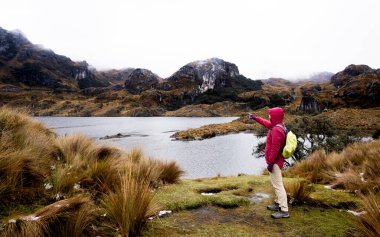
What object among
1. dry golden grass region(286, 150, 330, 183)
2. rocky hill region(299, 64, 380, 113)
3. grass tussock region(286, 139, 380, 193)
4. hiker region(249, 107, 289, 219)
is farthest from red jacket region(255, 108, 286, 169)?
rocky hill region(299, 64, 380, 113)

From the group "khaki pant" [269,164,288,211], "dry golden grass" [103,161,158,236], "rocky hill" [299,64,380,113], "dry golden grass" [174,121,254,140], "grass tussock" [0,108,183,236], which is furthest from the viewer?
"rocky hill" [299,64,380,113]

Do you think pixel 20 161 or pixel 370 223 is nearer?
pixel 370 223

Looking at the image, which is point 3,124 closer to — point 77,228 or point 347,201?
point 77,228

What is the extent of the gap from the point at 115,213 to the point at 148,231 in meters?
0.62

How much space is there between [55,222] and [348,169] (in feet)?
26.1

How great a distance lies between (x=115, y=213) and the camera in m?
4.21

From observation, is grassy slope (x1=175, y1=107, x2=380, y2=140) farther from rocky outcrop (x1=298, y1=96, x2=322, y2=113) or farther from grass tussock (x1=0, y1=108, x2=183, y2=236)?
grass tussock (x1=0, y1=108, x2=183, y2=236)

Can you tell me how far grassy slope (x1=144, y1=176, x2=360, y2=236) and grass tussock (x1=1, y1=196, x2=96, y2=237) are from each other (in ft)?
3.33

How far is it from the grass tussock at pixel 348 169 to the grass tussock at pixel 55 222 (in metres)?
5.45

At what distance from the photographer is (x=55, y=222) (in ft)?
12.4

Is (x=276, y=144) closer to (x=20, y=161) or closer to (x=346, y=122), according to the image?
(x=20, y=161)

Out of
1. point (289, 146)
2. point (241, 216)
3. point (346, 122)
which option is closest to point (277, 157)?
point (289, 146)

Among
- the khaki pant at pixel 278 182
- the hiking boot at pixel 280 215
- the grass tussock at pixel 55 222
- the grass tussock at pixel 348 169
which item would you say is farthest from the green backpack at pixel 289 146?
the grass tussock at pixel 55 222

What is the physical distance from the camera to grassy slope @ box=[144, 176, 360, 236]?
4.66 m
